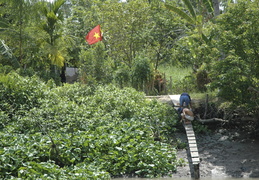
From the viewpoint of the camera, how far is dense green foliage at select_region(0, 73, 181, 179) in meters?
10.7

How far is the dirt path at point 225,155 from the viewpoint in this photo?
39.1ft

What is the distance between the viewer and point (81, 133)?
41.5 feet

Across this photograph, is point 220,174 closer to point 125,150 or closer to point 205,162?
point 205,162

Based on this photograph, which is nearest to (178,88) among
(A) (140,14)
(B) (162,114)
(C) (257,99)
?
(A) (140,14)

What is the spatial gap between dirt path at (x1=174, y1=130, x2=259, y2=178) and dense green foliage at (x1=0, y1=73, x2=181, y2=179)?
32.1 inches

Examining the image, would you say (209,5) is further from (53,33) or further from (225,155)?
(53,33)

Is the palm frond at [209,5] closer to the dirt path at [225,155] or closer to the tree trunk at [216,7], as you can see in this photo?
the tree trunk at [216,7]

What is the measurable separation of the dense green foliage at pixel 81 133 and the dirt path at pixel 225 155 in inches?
32.1

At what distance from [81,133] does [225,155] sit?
4437mm

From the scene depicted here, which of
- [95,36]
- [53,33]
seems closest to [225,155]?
[95,36]

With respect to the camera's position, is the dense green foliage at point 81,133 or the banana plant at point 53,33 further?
the banana plant at point 53,33

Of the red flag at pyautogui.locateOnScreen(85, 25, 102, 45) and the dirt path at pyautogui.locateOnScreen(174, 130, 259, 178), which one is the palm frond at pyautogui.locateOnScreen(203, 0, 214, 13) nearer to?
the dirt path at pyautogui.locateOnScreen(174, 130, 259, 178)

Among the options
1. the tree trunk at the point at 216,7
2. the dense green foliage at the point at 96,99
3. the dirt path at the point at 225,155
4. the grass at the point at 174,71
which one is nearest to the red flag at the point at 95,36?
the dense green foliage at the point at 96,99

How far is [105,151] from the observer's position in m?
12.0
